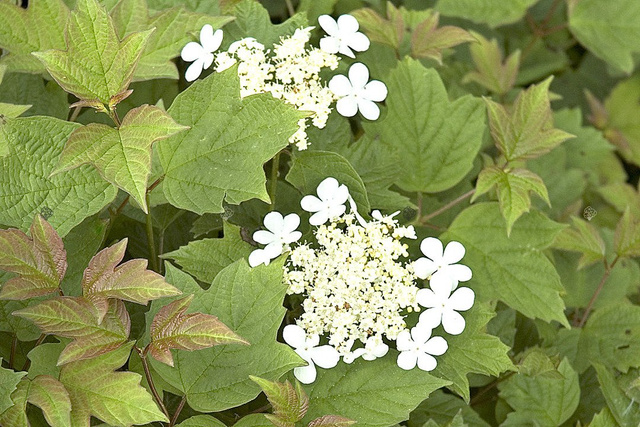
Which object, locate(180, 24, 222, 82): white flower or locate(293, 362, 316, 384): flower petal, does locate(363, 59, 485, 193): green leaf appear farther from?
locate(293, 362, 316, 384): flower petal

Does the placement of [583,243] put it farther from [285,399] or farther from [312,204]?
[285,399]

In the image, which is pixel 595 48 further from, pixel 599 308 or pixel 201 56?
pixel 201 56

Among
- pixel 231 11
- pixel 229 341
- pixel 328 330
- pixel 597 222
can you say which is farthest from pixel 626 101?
pixel 229 341

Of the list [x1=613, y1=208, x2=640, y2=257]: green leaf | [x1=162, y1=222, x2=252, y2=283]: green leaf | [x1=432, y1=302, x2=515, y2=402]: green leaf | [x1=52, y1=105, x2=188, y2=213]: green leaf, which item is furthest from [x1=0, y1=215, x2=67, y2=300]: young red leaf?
[x1=613, y1=208, x2=640, y2=257]: green leaf

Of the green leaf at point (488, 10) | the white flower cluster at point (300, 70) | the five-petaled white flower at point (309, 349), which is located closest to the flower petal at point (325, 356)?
the five-petaled white flower at point (309, 349)

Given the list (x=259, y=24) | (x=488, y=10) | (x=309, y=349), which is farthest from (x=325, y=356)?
(x=488, y=10)

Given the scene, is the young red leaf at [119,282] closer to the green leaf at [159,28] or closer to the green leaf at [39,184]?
the green leaf at [39,184]
